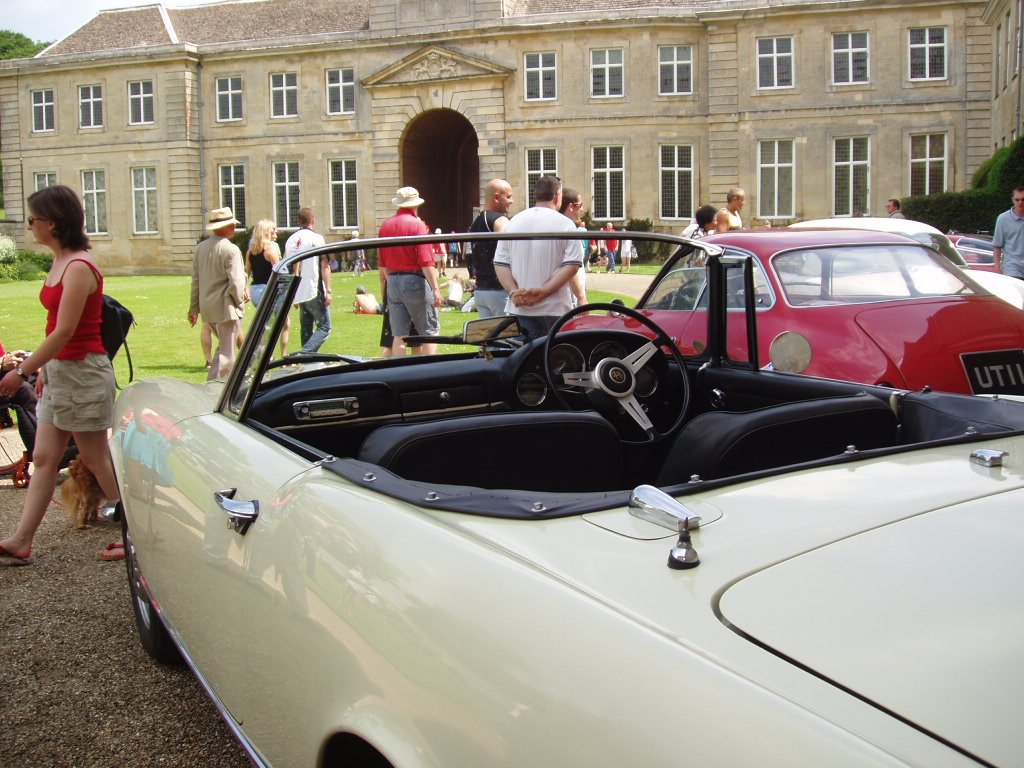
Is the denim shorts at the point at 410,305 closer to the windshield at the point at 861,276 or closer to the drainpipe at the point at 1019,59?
the windshield at the point at 861,276

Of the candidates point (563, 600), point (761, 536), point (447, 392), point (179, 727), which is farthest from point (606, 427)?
point (179, 727)

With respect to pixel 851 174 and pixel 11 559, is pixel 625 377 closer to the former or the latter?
pixel 11 559

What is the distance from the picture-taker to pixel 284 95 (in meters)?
46.6

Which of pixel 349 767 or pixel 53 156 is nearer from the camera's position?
pixel 349 767

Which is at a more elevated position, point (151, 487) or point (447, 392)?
point (447, 392)

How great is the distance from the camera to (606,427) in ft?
8.18

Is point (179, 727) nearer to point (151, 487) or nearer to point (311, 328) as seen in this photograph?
point (151, 487)

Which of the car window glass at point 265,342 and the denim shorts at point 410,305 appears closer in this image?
the car window glass at point 265,342

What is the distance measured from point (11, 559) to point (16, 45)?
348 feet

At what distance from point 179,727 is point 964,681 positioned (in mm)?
2853

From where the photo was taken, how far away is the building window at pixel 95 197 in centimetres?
5003

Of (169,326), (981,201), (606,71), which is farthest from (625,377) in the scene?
(606,71)

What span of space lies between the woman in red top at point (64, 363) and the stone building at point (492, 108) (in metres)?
37.7

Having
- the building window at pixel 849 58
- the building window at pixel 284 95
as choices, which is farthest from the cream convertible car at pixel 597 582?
the building window at pixel 284 95
